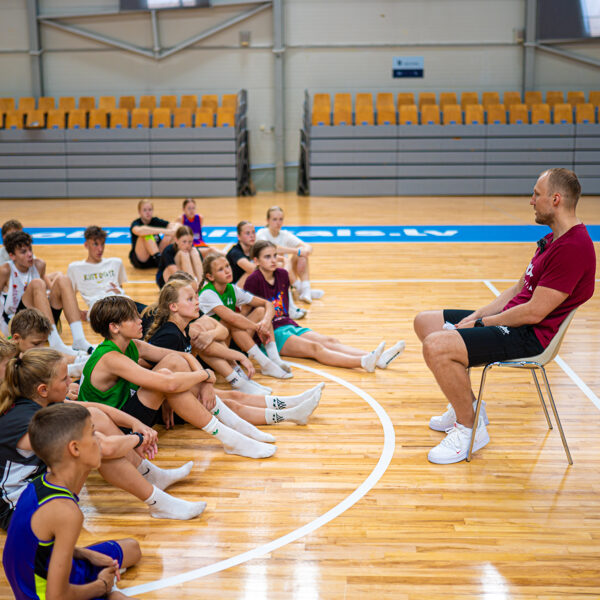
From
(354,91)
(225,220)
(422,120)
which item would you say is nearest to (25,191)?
(225,220)

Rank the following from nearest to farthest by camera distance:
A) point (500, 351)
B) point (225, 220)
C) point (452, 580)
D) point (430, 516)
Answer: point (452, 580)
point (430, 516)
point (500, 351)
point (225, 220)

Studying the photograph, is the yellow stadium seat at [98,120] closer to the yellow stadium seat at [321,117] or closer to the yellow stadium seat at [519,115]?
the yellow stadium seat at [321,117]

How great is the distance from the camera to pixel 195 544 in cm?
312

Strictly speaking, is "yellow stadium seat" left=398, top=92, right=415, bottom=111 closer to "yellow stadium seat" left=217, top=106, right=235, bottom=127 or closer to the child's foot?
"yellow stadium seat" left=217, top=106, right=235, bottom=127

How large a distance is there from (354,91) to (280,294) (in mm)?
12574

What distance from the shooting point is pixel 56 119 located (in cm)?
1612

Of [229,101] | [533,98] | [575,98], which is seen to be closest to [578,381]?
[533,98]

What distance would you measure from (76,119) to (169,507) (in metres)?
14.4

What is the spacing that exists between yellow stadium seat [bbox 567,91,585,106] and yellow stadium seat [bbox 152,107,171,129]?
356 inches

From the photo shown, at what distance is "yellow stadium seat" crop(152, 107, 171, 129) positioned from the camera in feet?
52.4

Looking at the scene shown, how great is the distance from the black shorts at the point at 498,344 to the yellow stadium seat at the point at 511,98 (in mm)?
13650

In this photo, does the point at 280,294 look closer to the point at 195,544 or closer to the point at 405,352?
the point at 405,352

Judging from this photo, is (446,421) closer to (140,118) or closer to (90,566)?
(90,566)

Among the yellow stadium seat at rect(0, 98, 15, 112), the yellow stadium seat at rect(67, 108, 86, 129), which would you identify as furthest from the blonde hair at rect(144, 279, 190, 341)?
the yellow stadium seat at rect(0, 98, 15, 112)
